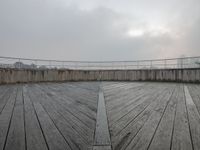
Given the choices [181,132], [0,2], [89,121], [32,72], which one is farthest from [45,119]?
[0,2]

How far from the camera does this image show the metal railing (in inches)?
341

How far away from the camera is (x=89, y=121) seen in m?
1.79

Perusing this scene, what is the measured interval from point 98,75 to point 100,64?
4.29 feet

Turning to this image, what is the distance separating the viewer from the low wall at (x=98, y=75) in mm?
7879

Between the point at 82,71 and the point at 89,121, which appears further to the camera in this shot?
Answer: the point at 82,71

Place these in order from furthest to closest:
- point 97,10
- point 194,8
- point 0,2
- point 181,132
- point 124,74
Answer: point 97,10
point 124,74
point 0,2
point 194,8
point 181,132

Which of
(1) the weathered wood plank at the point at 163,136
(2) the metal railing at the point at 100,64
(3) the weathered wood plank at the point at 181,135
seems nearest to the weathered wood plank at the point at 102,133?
(1) the weathered wood plank at the point at 163,136

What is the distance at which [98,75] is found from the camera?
36.1ft

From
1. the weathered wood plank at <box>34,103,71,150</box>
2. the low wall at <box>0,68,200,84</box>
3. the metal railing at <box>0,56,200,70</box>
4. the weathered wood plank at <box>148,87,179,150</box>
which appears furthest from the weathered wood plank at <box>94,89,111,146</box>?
the metal railing at <box>0,56,200,70</box>

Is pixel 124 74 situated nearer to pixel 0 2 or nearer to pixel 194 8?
pixel 194 8

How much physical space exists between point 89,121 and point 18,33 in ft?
56.3

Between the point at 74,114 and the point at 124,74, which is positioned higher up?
the point at 124,74

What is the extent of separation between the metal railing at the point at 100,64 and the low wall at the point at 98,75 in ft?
1.88

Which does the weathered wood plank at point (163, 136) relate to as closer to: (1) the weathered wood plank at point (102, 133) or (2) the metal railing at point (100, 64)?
(1) the weathered wood plank at point (102, 133)
